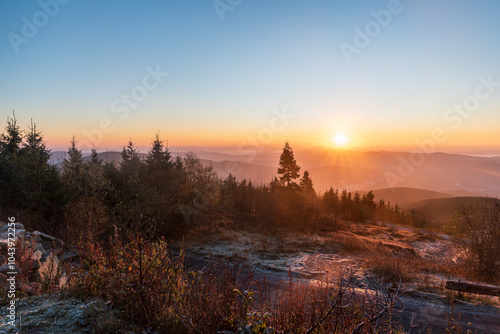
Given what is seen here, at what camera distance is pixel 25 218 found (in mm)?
16453

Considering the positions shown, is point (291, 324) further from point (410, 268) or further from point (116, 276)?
point (410, 268)

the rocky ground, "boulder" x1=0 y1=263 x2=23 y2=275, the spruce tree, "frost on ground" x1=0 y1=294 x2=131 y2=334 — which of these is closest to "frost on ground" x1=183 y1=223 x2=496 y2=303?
the rocky ground

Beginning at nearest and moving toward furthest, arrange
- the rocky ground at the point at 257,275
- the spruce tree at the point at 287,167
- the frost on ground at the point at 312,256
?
the rocky ground at the point at 257,275
the frost on ground at the point at 312,256
the spruce tree at the point at 287,167

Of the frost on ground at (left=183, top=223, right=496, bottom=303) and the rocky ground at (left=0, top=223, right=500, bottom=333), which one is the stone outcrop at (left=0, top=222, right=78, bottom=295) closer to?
the rocky ground at (left=0, top=223, right=500, bottom=333)

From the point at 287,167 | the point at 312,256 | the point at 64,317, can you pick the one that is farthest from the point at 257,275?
the point at 287,167

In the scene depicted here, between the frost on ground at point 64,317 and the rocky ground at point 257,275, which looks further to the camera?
the rocky ground at point 257,275

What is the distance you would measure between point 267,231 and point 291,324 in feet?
71.8

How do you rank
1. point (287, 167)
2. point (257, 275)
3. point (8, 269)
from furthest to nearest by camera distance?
point (287, 167), point (257, 275), point (8, 269)

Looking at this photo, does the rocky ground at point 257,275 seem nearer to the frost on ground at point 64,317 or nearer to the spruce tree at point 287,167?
the frost on ground at point 64,317

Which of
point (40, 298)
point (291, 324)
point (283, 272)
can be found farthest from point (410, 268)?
point (40, 298)

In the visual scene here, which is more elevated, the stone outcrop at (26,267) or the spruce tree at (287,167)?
the spruce tree at (287,167)

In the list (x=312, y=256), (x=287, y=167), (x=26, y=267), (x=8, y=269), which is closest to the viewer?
(x=8, y=269)

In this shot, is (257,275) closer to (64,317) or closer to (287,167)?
(64,317)

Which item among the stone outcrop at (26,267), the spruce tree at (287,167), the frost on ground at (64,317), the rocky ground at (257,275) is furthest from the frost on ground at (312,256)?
the spruce tree at (287,167)
